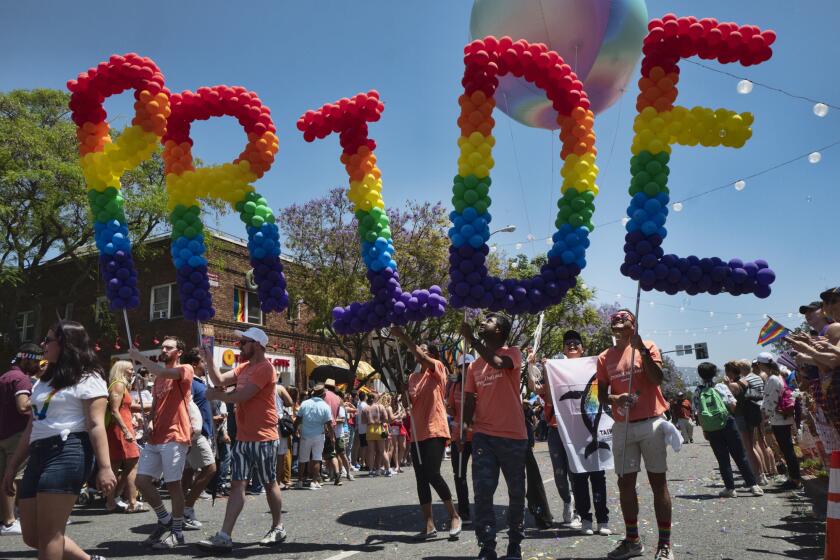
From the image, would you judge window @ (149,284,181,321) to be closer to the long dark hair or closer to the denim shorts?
the long dark hair

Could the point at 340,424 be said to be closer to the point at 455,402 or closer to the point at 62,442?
the point at 455,402

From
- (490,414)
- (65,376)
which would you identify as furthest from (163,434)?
(490,414)

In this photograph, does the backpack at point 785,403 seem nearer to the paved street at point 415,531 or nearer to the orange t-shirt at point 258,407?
the paved street at point 415,531

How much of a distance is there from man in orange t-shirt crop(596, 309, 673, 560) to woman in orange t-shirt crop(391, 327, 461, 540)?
1.65m

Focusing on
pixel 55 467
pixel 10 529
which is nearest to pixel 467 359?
pixel 55 467

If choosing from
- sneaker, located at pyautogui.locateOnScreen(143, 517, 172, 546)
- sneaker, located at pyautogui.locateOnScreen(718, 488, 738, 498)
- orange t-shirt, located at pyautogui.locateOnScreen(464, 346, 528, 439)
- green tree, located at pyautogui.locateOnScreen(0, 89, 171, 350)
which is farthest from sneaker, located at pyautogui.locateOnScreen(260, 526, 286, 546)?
green tree, located at pyautogui.locateOnScreen(0, 89, 171, 350)

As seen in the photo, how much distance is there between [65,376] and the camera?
13.0 ft

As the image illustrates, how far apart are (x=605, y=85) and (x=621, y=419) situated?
14.1 feet

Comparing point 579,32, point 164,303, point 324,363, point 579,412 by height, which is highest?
point 164,303

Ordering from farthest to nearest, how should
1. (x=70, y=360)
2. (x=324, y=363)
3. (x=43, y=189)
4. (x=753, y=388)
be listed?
(x=324, y=363), (x=43, y=189), (x=753, y=388), (x=70, y=360)

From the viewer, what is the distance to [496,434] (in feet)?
15.8

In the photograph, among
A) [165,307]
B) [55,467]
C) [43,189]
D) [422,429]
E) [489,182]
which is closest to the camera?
[55,467]

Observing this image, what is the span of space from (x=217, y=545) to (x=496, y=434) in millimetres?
2584

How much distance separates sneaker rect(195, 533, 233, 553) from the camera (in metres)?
5.38
